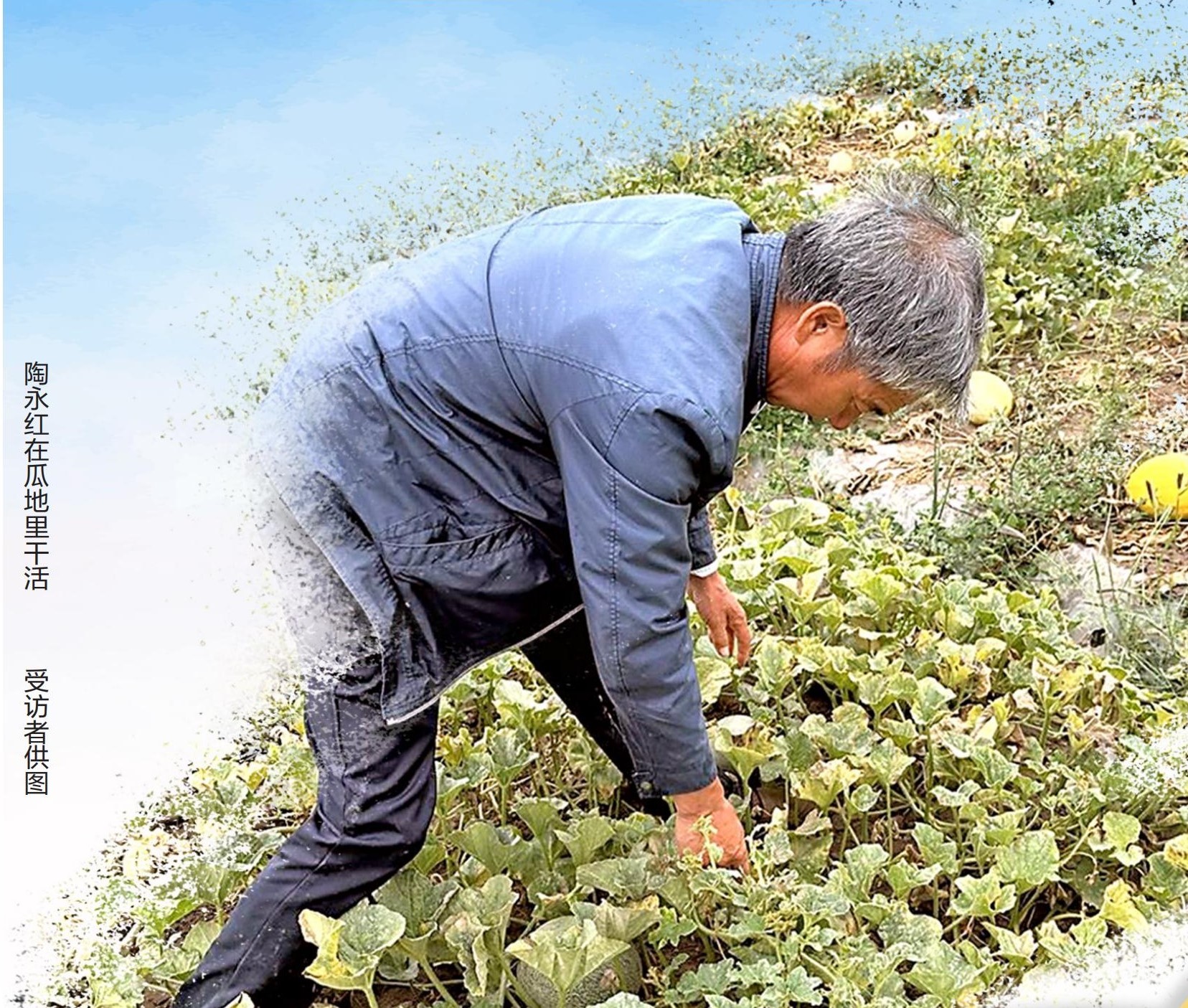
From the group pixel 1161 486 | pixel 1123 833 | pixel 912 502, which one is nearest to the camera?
pixel 1123 833

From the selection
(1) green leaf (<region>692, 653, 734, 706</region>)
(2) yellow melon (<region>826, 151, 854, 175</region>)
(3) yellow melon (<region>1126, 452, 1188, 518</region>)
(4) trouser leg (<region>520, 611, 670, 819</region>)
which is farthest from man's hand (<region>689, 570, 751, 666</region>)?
(2) yellow melon (<region>826, 151, 854, 175</region>)

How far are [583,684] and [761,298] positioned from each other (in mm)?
778

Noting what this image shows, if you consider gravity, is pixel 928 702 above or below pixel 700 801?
below

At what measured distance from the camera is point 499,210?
173 inches

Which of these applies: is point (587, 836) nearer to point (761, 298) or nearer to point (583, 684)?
point (583, 684)

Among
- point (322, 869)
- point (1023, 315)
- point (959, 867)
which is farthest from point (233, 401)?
point (1023, 315)

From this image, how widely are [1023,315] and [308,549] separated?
278 centimetres

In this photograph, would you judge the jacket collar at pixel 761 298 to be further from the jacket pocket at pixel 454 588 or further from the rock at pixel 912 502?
the rock at pixel 912 502

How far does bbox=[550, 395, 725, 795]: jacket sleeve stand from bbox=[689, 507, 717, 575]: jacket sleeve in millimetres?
432

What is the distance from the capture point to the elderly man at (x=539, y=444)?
1.60 meters

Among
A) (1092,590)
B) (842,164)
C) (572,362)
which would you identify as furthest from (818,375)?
(842,164)

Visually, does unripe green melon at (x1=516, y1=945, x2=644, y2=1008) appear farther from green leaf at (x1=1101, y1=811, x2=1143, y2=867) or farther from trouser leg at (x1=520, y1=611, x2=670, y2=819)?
green leaf at (x1=1101, y1=811, x2=1143, y2=867)

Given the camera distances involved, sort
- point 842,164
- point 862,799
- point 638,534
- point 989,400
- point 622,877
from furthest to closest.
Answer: point 842,164 → point 989,400 → point 862,799 → point 622,877 → point 638,534

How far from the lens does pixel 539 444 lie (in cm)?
178
